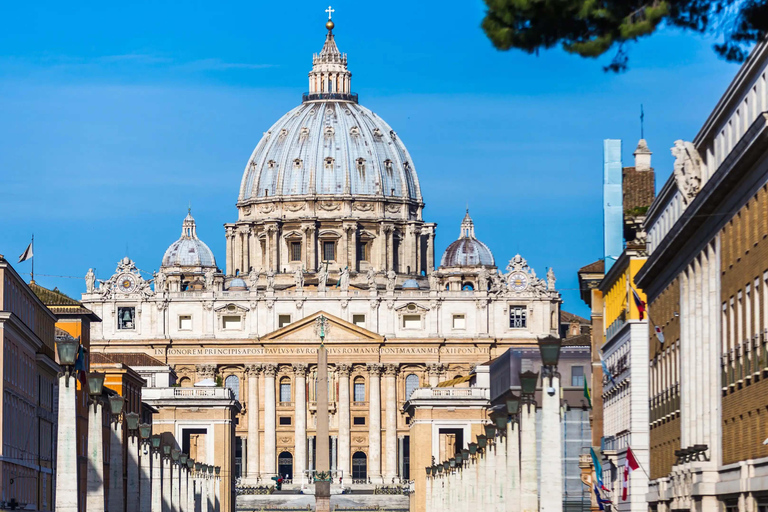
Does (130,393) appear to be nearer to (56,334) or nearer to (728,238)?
(56,334)

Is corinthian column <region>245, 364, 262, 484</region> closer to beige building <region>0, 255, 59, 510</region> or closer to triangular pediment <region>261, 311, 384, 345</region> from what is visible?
triangular pediment <region>261, 311, 384, 345</region>

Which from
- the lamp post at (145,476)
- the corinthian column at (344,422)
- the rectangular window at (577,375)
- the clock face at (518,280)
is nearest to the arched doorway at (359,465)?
the corinthian column at (344,422)

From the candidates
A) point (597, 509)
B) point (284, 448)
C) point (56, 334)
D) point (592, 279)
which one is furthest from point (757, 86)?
point (284, 448)

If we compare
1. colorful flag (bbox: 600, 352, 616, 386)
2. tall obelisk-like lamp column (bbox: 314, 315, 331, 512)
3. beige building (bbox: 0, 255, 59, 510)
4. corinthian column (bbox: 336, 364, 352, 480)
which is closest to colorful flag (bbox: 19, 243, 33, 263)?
beige building (bbox: 0, 255, 59, 510)

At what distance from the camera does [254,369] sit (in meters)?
178

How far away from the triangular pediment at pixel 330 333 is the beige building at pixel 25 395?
96.1 metres

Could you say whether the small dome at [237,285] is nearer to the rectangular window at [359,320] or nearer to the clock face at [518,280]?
the rectangular window at [359,320]

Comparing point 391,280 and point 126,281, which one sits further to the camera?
point 391,280

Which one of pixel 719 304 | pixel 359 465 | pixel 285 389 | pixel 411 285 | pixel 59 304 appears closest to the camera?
pixel 719 304

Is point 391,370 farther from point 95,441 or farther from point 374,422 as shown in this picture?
point 95,441

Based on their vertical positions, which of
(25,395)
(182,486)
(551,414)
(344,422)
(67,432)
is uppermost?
(344,422)

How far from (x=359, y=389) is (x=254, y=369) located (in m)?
9.22

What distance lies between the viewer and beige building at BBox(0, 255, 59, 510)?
205ft

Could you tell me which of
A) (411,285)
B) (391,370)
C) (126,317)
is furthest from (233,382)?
(411,285)
